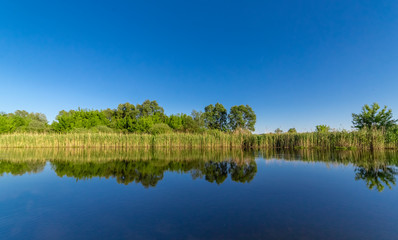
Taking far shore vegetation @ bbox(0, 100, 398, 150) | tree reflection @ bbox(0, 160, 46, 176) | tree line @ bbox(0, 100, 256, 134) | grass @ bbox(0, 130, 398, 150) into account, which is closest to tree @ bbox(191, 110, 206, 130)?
tree line @ bbox(0, 100, 256, 134)

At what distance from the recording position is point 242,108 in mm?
43281

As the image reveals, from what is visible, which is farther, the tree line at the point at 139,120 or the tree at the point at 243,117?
the tree at the point at 243,117

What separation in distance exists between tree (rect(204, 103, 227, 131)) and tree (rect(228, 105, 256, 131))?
1.63m

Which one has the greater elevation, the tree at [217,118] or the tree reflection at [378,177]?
the tree at [217,118]

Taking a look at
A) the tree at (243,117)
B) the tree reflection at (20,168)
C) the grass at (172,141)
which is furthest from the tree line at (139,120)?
the tree reflection at (20,168)

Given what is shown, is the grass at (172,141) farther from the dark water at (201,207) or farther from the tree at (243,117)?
the tree at (243,117)

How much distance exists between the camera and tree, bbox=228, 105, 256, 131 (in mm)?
43281

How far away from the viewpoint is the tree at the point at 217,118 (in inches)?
1764

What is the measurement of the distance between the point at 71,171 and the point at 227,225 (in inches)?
299

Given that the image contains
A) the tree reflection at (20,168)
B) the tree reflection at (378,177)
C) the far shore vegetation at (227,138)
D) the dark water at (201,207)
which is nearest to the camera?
the dark water at (201,207)

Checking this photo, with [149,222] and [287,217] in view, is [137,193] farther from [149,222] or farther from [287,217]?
[287,217]

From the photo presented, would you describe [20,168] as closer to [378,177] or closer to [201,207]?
[201,207]

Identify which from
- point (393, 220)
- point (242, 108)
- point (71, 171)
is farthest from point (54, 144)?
point (242, 108)

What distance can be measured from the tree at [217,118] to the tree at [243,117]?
64.3 inches
